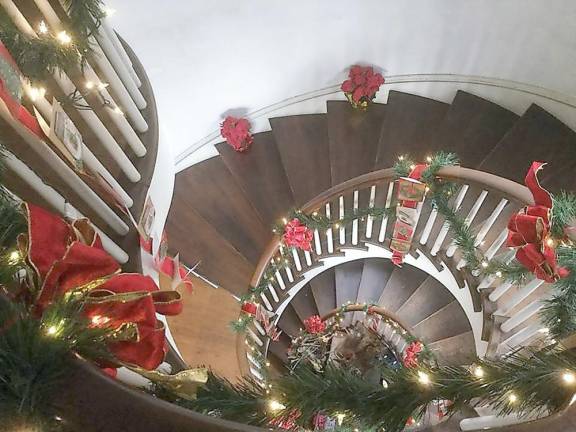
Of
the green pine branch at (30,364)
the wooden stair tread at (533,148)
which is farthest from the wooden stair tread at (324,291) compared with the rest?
the green pine branch at (30,364)

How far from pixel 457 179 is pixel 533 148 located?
124 centimetres

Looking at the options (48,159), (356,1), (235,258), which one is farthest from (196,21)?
(48,159)

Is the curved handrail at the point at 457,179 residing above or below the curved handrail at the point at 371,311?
below

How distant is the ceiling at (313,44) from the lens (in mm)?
3189

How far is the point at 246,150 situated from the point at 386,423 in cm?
348

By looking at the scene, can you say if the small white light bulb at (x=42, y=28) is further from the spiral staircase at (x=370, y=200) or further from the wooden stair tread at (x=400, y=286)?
the wooden stair tread at (x=400, y=286)

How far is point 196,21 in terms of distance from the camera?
3.37m

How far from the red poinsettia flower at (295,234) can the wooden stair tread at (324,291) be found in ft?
6.81

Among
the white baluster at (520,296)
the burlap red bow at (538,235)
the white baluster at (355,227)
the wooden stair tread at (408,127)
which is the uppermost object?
the wooden stair tread at (408,127)

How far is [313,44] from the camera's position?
12.3ft

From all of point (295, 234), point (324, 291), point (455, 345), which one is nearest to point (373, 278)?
point (324, 291)

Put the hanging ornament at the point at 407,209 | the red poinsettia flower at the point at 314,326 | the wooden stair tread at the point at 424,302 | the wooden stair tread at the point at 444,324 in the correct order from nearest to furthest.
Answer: the hanging ornament at the point at 407,209
the wooden stair tread at the point at 444,324
the wooden stair tread at the point at 424,302
the red poinsettia flower at the point at 314,326

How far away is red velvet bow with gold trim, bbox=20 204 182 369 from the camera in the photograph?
3.19ft

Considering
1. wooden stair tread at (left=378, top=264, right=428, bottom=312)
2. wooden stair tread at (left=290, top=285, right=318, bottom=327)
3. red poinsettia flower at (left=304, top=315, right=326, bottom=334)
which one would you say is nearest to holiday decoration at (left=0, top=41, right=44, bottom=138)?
red poinsettia flower at (left=304, top=315, right=326, bottom=334)
